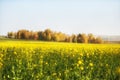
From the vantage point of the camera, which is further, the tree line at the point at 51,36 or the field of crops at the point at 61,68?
the tree line at the point at 51,36

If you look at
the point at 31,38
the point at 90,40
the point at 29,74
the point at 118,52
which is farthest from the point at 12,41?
the point at 29,74

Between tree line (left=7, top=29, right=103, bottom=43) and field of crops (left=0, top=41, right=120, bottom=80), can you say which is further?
tree line (left=7, top=29, right=103, bottom=43)

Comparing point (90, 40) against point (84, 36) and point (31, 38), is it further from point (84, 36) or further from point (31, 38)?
point (31, 38)

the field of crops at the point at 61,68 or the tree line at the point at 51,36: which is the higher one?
the tree line at the point at 51,36

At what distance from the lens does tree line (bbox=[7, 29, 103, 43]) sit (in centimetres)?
1507

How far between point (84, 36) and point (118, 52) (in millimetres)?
3768

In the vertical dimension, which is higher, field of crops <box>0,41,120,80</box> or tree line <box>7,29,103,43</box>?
tree line <box>7,29,103,43</box>

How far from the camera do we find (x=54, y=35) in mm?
16484

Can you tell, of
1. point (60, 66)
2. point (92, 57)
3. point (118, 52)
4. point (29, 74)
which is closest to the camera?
point (29, 74)

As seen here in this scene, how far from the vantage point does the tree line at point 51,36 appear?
15.1 m

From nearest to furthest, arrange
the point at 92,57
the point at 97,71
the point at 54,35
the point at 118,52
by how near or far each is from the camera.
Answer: the point at 97,71 < the point at 92,57 < the point at 118,52 < the point at 54,35

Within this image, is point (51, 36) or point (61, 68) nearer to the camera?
point (61, 68)

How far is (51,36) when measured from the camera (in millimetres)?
16500

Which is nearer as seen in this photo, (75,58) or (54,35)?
(75,58)
